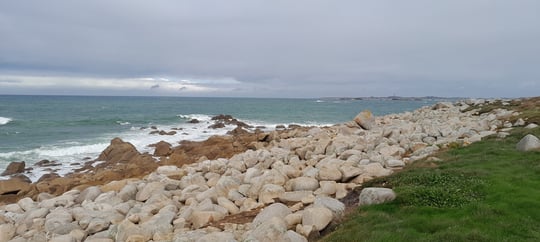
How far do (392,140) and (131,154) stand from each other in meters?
15.3

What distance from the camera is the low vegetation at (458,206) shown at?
19.0ft

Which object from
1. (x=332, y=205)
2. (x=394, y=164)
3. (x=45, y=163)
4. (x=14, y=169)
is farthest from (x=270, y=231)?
(x=45, y=163)

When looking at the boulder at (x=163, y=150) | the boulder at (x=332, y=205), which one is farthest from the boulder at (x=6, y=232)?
the boulder at (x=163, y=150)

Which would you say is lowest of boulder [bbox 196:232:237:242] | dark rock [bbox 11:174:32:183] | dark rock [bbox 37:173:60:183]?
dark rock [bbox 11:174:32:183]

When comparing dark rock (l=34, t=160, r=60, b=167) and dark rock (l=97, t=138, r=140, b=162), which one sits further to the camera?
dark rock (l=97, t=138, r=140, b=162)

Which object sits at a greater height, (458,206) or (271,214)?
(458,206)

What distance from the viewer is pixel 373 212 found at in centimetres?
696

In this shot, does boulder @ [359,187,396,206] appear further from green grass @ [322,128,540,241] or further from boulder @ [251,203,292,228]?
boulder @ [251,203,292,228]

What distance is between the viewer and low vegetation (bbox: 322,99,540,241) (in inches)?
228

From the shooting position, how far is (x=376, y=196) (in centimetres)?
745

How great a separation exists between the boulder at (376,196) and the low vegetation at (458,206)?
151mm

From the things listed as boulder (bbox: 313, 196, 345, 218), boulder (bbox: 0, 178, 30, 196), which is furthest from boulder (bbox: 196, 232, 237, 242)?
boulder (bbox: 0, 178, 30, 196)

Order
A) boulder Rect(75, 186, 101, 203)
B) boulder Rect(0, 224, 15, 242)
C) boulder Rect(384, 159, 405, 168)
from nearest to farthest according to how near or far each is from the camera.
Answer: boulder Rect(0, 224, 15, 242) < boulder Rect(384, 159, 405, 168) < boulder Rect(75, 186, 101, 203)

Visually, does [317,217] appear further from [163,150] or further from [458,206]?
[163,150]
